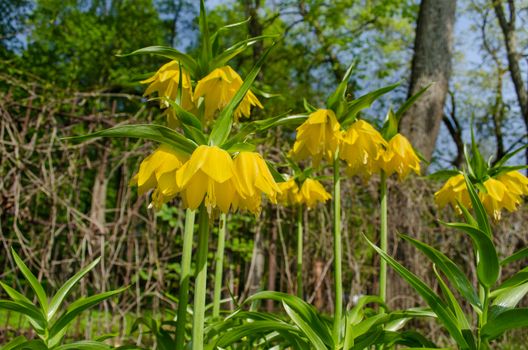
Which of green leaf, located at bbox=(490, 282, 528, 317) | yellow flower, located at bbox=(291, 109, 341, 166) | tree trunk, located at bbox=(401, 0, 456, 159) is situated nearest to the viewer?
green leaf, located at bbox=(490, 282, 528, 317)

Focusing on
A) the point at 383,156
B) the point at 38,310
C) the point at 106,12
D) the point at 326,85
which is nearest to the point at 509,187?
the point at 383,156

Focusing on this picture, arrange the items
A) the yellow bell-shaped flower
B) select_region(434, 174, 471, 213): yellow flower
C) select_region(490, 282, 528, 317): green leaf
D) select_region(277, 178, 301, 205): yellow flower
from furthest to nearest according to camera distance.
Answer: select_region(277, 178, 301, 205): yellow flower, select_region(434, 174, 471, 213): yellow flower, the yellow bell-shaped flower, select_region(490, 282, 528, 317): green leaf

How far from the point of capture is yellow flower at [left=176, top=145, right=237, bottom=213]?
3.18ft

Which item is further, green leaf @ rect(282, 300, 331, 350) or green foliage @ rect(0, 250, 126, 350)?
green leaf @ rect(282, 300, 331, 350)

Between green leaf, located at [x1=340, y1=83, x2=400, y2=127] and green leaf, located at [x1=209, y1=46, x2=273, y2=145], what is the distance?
472 millimetres

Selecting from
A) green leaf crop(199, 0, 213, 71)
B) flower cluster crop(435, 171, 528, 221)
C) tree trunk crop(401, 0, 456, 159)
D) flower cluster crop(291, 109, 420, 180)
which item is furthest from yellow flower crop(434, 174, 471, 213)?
tree trunk crop(401, 0, 456, 159)

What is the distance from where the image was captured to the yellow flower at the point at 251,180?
1042 millimetres

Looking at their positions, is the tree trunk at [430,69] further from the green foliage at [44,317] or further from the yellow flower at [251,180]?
the green foliage at [44,317]

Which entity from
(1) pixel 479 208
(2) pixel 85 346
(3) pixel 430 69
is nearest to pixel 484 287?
(1) pixel 479 208

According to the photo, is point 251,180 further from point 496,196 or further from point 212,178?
point 496,196

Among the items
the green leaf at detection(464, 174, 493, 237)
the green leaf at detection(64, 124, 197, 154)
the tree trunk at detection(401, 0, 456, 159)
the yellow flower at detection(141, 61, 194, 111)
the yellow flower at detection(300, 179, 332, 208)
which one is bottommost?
the green leaf at detection(464, 174, 493, 237)

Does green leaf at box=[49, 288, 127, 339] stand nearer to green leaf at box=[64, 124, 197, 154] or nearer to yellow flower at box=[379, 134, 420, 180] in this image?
green leaf at box=[64, 124, 197, 154]

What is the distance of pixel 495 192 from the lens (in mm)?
1724

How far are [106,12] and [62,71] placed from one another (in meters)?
3.11
